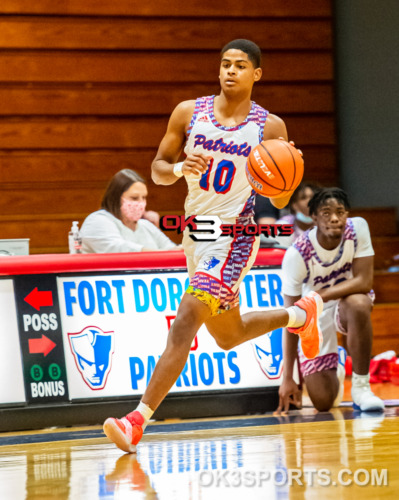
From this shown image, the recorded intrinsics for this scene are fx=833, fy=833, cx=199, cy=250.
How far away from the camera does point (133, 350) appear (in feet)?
15.9

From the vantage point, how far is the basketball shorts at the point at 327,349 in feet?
16.4

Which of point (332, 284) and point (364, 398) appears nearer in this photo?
point (364, 398)

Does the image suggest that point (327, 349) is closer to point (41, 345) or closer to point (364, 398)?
point (364, 398)

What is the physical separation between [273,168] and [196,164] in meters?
0.32

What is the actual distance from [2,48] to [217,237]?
18.6ft

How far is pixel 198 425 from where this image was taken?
4387 mm

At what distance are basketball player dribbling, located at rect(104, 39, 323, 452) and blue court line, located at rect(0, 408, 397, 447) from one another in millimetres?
586

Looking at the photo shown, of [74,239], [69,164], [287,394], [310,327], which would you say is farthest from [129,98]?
[310,327]

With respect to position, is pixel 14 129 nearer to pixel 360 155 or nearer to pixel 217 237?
pixel 360 155

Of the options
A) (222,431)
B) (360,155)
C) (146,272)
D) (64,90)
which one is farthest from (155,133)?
(222,431)

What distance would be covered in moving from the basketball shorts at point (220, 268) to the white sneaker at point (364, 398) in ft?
4.17

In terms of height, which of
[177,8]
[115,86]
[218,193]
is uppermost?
[177,8]
